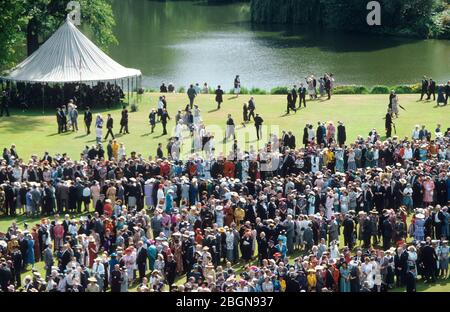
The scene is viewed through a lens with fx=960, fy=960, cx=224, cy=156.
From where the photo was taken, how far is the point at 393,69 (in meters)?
67.5

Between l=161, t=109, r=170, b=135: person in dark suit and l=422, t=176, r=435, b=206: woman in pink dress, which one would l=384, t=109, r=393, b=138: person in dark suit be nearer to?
l=422, t=176, r=435, b=206: woman in pink dress

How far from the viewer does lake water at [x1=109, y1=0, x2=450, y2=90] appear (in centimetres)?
6469

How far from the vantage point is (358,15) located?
274 feet

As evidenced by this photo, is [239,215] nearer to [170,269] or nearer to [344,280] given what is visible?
[170,269]

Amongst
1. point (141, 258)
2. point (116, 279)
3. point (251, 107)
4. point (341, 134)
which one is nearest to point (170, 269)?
point (141, 258)

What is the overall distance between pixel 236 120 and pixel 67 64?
9.49 meters

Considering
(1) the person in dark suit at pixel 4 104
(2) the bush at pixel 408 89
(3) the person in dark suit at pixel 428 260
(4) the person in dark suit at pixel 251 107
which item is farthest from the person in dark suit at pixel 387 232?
(2) the bush at pixel 408 89

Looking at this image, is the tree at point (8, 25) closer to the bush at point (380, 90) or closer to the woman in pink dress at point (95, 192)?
the bush at point (380, 90)

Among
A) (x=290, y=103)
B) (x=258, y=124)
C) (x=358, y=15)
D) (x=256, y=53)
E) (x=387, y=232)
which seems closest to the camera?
(x=387, y=232)

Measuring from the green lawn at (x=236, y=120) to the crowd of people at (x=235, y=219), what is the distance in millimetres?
3454

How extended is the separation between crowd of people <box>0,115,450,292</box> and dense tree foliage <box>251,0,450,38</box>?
148 feet

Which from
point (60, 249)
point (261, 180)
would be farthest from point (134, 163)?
point (60, 249)

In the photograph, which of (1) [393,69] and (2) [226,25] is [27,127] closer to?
(1) [393,69]
